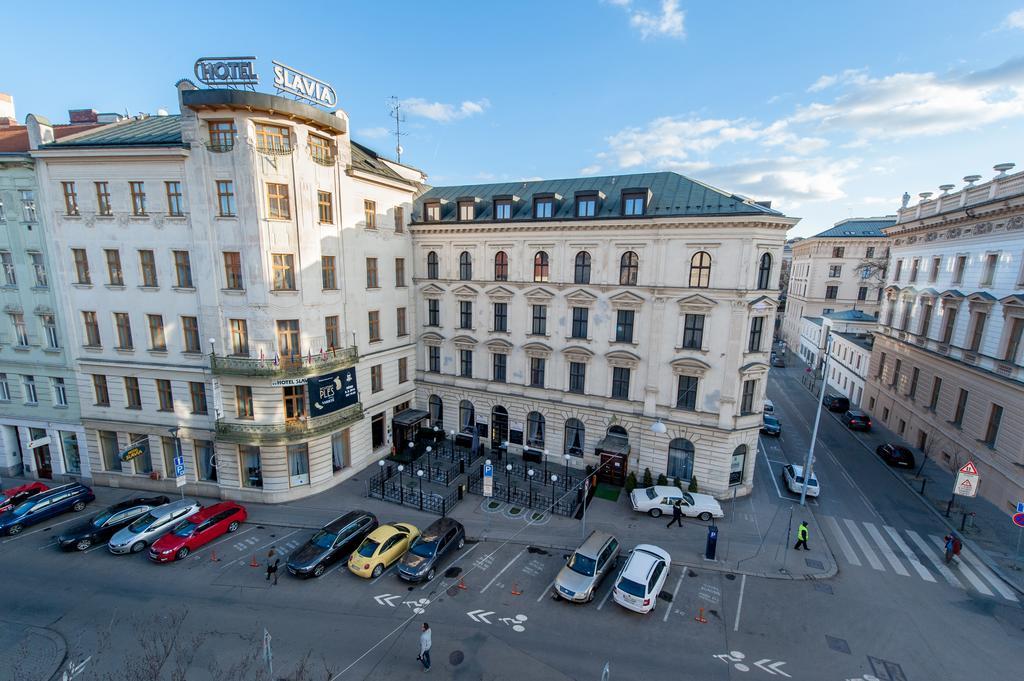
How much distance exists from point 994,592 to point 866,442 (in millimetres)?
21100

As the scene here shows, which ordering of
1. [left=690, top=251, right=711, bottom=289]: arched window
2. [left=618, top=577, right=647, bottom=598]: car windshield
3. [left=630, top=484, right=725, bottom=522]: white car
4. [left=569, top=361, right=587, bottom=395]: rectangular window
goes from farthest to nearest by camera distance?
1. [left=569, top=361, right=587, bottom=395]: rectangular window
2. [left=690, top=251, right=711, bottom=289]: arched window
3. [left=630, top=484, right=725, bottom=522]: white car
4. [left=618, top=577, right=647, bottom=598]: car windshield

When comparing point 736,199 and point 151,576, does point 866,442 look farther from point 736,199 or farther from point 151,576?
point 151,576

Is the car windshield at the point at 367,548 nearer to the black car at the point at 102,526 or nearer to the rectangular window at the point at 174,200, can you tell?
the black car at the point at 102,526

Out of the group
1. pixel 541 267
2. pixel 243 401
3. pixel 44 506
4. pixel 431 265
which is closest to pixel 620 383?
pixel 541 267

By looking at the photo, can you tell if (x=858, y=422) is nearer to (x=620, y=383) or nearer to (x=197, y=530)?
(x=620, y=383)

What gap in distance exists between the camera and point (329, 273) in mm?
28922

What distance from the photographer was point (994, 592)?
20906 millimetres

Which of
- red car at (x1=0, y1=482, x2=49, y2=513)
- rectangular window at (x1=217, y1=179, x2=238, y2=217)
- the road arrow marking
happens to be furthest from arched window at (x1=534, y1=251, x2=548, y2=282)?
red car at (x1=0, y1=482, x2=49, y2=513)

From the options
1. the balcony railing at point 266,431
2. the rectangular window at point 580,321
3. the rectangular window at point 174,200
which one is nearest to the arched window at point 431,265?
the rectangular window at point 580,321

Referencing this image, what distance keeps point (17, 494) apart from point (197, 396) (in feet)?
39.4

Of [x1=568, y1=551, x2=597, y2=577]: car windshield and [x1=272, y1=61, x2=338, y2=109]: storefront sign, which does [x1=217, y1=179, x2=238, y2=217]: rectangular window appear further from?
[x1=568, y1=551, x2=597, y2=577]: car windshield

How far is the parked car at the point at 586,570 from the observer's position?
19625 millimetres

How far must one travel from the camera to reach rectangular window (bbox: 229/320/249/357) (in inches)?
1043

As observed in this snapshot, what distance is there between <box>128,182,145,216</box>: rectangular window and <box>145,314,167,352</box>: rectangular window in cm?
624
